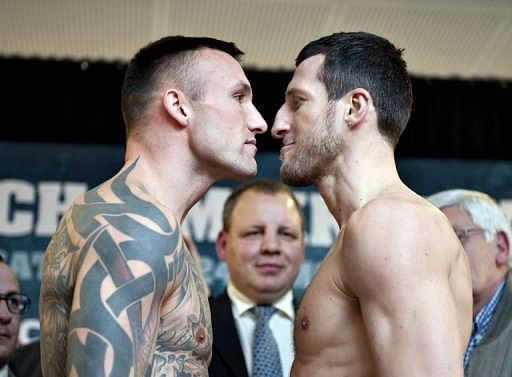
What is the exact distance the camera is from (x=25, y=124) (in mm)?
4793

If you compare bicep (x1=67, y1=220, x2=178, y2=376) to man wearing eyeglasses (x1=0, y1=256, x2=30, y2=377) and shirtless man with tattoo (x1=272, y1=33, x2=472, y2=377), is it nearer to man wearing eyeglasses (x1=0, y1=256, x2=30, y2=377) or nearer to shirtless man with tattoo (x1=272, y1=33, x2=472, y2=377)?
shirtless man with tattoo (x1=272, y1=33, x2=472, y2=377)

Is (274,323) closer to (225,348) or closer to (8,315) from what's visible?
(225,348)

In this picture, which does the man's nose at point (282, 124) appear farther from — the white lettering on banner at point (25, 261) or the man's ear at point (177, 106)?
the white lettering on banner at point (25, 261)

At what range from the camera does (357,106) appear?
2.28 metres

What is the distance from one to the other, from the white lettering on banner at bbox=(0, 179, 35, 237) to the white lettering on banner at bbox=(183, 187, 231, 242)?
2.49 ft

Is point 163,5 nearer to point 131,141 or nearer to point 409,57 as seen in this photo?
point 409,57

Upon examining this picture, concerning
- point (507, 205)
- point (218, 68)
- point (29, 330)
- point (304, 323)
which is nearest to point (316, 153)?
point (218, 68)

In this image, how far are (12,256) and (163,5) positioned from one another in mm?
1387

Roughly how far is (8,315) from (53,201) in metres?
1.34

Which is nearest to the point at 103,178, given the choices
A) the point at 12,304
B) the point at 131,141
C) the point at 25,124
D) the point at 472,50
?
the point at 25,124

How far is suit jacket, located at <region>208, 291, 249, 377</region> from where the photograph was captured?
3.15m

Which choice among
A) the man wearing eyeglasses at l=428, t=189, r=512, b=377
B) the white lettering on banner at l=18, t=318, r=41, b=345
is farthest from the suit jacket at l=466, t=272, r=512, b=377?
the white lettering on banner at l=18, t=318, r=41, b=345

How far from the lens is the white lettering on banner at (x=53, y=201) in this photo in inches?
181

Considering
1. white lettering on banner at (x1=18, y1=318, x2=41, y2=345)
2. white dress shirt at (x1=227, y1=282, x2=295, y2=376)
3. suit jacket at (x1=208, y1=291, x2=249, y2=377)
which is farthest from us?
white lettering on banner at (x1=18, y1=318, x2=41, y2=345)
